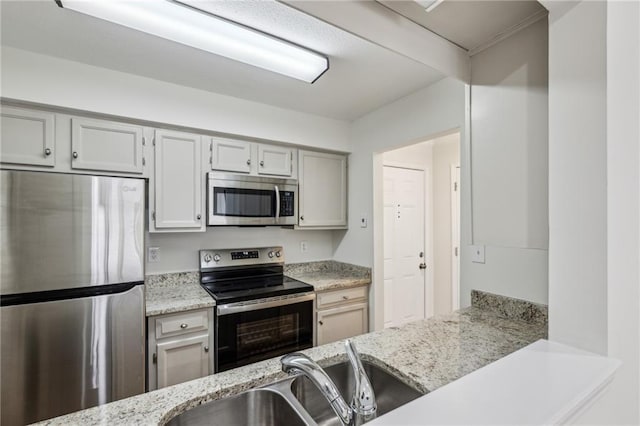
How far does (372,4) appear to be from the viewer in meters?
1.29

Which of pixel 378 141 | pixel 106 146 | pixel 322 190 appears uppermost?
pixel 378 141

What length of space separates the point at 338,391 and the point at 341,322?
6.31 feet

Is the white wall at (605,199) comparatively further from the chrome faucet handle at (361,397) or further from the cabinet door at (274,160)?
the cabinet door at (274,160)

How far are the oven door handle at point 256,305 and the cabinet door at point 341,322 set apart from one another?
240mm

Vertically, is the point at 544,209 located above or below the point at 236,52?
below

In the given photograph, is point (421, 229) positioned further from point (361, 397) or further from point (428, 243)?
point (361, 397)

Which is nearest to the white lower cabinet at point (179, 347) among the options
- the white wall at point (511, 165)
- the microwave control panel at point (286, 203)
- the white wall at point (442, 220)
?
the microwave control panel at point (286, 203)

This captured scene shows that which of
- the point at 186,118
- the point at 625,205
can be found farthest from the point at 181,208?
the point at 625,205

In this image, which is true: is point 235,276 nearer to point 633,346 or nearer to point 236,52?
point 236,52

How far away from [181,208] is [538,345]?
227 cm

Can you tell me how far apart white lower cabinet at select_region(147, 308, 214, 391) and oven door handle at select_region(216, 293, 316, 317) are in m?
0.09

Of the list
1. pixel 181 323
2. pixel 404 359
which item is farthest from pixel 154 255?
pixel 404 359

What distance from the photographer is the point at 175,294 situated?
2240mm

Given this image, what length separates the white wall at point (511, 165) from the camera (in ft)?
4.92
